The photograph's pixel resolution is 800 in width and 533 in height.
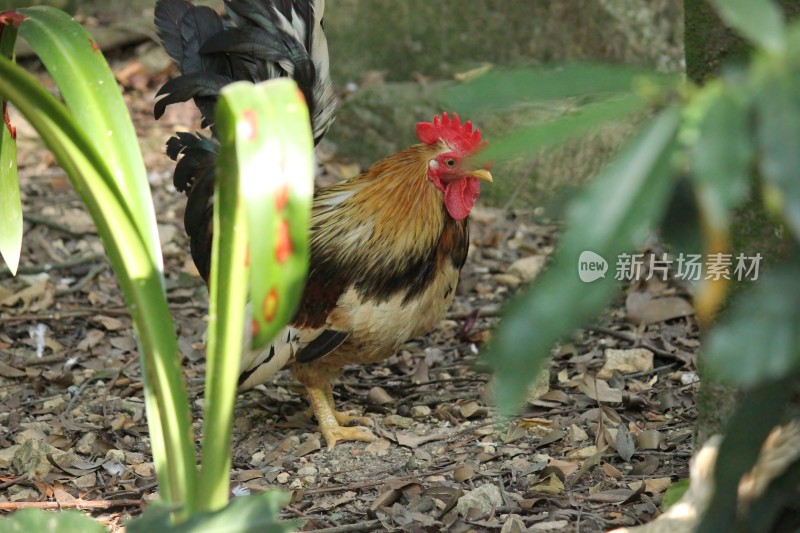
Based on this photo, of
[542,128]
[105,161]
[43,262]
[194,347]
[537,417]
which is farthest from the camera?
[43,262]

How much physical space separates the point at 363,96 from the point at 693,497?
3.83 m

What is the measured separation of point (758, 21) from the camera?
100 centimetres

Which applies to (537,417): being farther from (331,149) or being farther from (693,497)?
(331,149)

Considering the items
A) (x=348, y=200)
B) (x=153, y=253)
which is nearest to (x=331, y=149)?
(x=348, y=200)

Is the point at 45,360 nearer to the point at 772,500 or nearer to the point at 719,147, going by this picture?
the point at 772,500

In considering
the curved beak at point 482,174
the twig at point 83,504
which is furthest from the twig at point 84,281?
the curved beak at point 482,174

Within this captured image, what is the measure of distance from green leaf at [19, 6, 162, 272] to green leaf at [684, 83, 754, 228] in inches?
41.3

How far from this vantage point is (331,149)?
5340 mm

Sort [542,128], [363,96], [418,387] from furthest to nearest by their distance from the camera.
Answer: [363,96] < [418,387] < [542,128]

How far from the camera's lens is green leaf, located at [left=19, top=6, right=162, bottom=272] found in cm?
174

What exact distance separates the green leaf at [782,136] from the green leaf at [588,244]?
0.10m

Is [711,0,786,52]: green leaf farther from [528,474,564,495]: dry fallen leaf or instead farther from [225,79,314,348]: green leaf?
[528,474,564,495]: dry fallen leaf

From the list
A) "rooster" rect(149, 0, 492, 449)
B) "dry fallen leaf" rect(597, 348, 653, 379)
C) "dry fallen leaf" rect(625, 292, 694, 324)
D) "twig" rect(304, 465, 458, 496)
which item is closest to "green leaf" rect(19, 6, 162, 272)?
"twig" rect(304, 465, 458, 496)

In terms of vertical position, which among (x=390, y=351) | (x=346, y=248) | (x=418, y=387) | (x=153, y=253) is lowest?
(x=418, y=387)
